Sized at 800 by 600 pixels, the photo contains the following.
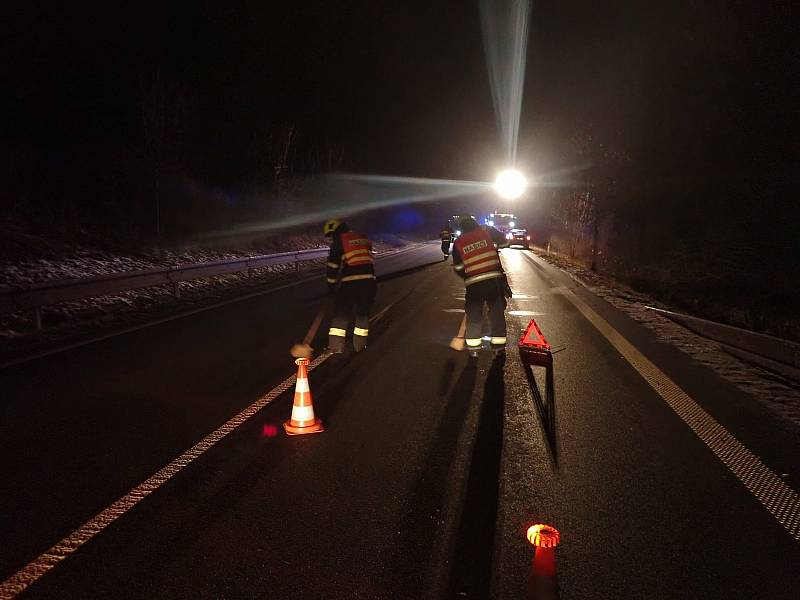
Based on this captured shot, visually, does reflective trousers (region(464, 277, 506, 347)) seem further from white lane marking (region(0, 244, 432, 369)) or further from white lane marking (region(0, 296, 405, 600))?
white lane marking (region(0, 244, 432, 369))

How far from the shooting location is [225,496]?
4039 millimetres

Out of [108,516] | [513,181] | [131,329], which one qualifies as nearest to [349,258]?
[131,329]

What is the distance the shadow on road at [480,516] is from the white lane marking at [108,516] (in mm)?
2043

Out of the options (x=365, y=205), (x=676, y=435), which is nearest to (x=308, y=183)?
(x=365, y=205)

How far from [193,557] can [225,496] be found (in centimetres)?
74

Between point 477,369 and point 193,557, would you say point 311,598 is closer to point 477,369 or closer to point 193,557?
point 193,557

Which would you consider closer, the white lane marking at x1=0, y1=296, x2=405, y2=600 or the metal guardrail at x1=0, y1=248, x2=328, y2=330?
the white lane marking at x1=0, y1=296, x2=405, y2=600

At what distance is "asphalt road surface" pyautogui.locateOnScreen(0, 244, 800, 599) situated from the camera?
3168 millimetres

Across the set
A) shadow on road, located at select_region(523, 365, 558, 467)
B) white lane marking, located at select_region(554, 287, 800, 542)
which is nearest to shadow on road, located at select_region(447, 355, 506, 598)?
shadow on road, located at select_region(523, 365, 558, 467)

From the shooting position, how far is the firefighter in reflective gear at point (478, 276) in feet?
27.0

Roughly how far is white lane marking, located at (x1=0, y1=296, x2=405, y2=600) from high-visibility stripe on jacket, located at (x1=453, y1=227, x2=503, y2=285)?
11.5ft

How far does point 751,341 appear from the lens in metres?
8.55

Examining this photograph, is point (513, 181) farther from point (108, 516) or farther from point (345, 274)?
point (108, 516)

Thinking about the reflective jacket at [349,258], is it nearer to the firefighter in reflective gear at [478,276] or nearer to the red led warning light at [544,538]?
the firefighter in reflective gear at [478,276]
